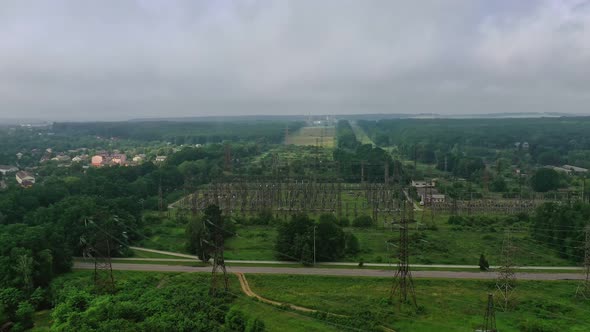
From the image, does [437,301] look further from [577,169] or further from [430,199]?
[577,169]

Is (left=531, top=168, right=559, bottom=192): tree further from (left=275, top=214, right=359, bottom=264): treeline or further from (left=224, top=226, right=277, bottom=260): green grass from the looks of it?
(left=275, top=214, right=359, bottom=264): treeline

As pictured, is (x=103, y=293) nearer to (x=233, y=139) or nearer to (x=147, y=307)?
(x=147, y=307)

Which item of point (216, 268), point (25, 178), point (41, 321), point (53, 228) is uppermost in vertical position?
point (53, 228)

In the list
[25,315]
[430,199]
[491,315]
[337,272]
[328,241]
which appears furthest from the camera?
[430,199]

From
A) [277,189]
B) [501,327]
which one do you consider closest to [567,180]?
[277,189]

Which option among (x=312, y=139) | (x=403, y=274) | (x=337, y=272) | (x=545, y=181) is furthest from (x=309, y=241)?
(x=312, y=139)

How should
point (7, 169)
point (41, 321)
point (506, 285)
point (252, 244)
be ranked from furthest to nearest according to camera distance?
1. point (7, 169)
2. point (252, 244)
3. point (506, 285)
4. point (41, 321)

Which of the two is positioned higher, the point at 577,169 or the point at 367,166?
the point at 367,166
